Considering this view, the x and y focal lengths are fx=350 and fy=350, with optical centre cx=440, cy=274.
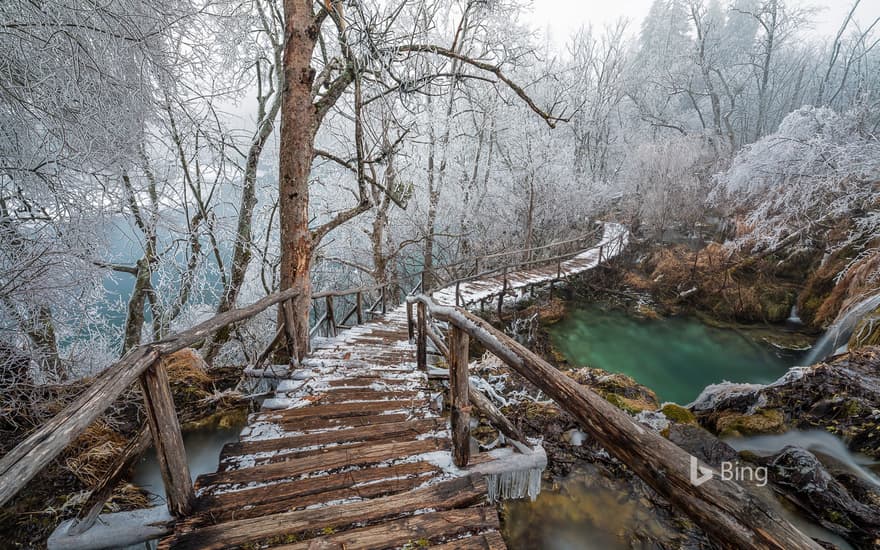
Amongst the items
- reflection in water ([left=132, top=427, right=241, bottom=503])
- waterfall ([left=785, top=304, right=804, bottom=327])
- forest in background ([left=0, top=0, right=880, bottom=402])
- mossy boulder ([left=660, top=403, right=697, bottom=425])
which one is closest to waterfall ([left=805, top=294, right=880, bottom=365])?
forest in background ([left=0, top=0, right=880, bottom=402])

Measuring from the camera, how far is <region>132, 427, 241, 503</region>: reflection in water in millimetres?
3417

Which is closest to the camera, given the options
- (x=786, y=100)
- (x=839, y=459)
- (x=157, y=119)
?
(x=839, y=459)

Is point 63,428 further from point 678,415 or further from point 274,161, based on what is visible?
point 274,161

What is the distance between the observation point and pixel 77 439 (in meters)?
3.42

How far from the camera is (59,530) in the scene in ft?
6.16

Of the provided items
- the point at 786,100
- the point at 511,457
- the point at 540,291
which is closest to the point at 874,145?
the point at 540,291

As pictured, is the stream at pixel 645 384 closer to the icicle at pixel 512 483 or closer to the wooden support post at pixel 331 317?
the icicle at pixel 512 483

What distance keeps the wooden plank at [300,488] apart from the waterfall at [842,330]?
8.22 meters

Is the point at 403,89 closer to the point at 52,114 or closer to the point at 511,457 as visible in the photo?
the point at 52,114

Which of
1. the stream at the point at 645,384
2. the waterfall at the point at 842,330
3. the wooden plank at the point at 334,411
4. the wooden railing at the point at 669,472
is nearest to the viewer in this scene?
the wooden railing at the point at 669,472

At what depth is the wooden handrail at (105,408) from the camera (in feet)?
3.35

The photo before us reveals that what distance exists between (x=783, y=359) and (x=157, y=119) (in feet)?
45.4

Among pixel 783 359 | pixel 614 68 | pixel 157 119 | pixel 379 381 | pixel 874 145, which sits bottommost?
pixel 783 359

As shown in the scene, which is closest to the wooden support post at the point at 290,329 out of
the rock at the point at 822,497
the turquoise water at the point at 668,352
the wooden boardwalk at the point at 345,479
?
the wooden boardwalk at the point at 345,479
